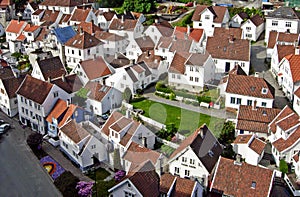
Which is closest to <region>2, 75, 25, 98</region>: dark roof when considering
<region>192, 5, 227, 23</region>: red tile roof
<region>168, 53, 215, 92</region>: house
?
<region>168, 53, 215, 92</region>: house

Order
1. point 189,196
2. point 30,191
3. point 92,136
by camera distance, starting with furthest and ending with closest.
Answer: point 92,136
point 30,191
point 189,196

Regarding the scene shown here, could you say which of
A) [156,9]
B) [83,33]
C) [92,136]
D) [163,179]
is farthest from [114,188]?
[156,9]

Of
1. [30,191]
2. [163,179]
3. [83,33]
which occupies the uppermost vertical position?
[83,33]

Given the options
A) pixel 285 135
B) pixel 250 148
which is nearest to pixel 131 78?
pixel 250 148

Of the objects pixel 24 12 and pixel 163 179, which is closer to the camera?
pixel 163 179

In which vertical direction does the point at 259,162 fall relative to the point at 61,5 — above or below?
below

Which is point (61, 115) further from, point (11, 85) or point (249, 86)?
point (249, 86)

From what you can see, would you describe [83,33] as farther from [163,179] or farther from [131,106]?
[163,179]
